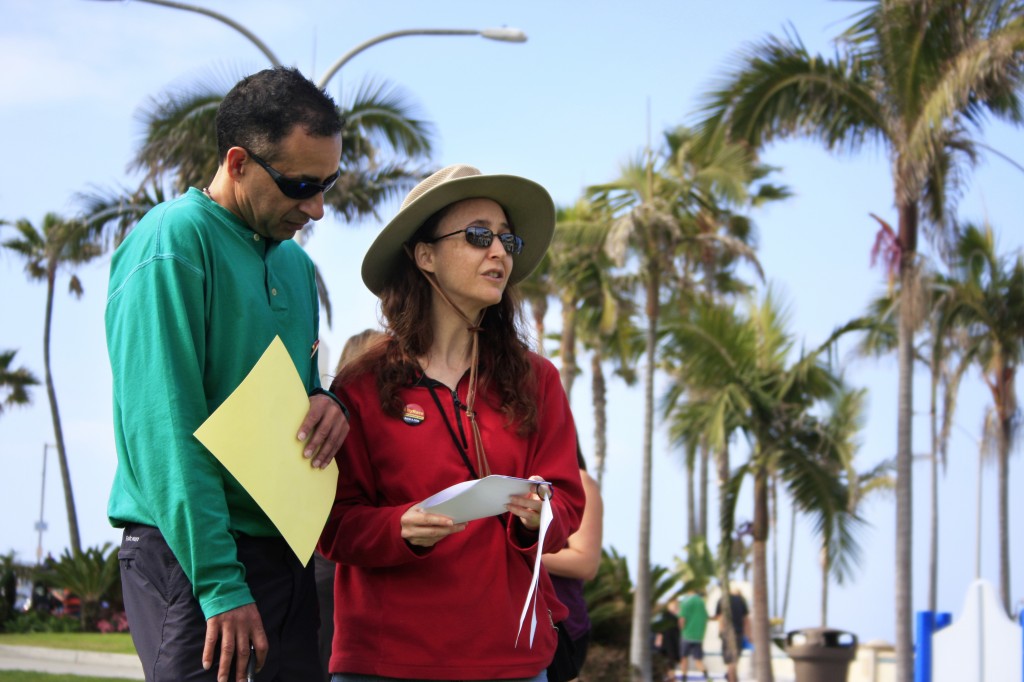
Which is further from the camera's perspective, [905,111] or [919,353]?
[919,353]

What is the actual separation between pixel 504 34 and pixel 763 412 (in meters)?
7.74

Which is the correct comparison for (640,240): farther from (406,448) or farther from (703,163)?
(406,448)

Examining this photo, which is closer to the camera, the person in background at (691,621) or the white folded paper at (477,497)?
the white folded paper at (477,497)

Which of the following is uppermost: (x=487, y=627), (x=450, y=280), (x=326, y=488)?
(x=450, y=280)

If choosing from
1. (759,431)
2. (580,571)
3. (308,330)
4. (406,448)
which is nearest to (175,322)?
(308,330)

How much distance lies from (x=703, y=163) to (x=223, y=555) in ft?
64.4

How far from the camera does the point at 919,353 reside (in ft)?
104

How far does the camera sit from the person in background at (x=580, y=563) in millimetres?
4848

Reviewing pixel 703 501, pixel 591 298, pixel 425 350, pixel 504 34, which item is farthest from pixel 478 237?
pixel 703 501

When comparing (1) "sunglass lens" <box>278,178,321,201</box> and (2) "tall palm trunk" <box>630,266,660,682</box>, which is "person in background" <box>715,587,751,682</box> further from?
(1) "sunglass lens" <box>278,178,321,201</box>

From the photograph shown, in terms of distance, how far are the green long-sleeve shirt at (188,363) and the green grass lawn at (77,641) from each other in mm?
14635

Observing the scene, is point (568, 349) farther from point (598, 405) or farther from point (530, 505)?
point (530, 505)

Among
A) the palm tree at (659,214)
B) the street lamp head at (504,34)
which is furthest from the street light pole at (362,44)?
the palm tree at (659,214)

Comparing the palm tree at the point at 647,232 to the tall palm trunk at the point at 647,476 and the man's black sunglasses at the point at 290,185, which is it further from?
the man's black sunglasses at the point at 290,185
